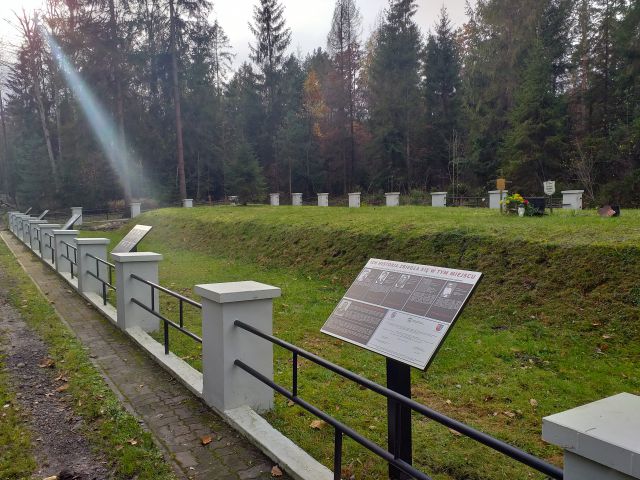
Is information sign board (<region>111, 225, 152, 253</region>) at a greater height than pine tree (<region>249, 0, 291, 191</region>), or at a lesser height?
lesser

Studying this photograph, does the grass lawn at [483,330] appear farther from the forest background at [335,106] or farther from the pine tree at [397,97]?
the pine tree at [397,97]

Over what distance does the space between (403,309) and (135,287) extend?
5011mm

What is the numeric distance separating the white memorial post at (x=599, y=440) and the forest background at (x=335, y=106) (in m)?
26.8

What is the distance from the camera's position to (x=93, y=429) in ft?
13.5

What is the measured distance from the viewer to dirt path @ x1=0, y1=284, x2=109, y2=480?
11.7ft

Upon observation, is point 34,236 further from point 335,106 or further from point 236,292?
point 335,106

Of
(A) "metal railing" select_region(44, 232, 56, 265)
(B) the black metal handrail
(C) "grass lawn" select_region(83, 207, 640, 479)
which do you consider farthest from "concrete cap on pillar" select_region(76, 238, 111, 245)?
(B) the black metal handrail

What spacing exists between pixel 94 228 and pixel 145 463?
82.0ft

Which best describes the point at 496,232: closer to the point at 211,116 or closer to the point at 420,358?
the point at 420,358

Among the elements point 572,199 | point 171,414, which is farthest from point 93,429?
point 572,199

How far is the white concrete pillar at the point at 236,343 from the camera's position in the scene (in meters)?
4.18

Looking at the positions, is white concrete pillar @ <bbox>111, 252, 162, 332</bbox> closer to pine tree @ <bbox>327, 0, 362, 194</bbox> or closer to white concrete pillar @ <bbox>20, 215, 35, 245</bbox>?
white concrete pillar @ <bbox>20, 215, 35, 245</bbox>

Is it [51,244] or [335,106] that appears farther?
[335,106]

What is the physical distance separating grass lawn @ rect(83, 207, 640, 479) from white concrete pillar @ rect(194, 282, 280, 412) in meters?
0.38
